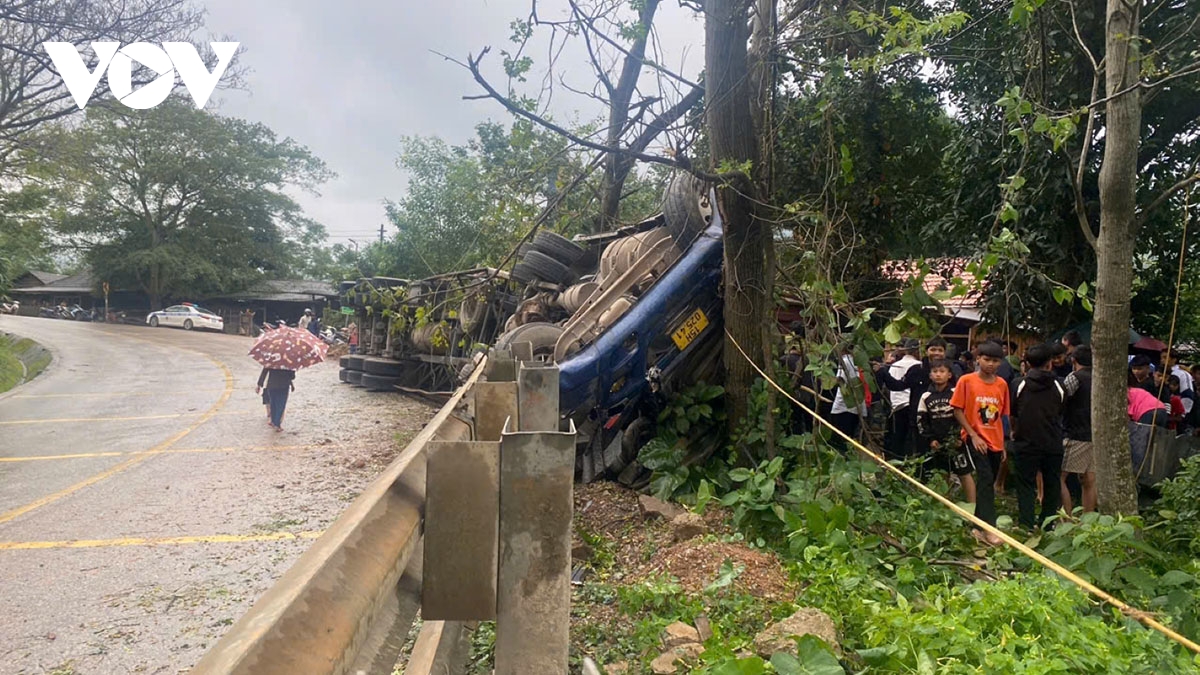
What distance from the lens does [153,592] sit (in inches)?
187

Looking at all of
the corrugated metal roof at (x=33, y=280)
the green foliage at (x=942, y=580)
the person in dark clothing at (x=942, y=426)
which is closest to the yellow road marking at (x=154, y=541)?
the green foliage at (x=942, y=580)

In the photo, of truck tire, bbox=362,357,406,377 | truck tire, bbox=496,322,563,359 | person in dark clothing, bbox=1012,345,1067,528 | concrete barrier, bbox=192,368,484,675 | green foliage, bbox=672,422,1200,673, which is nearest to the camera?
concrete barrier, bbox=192,368,484,675

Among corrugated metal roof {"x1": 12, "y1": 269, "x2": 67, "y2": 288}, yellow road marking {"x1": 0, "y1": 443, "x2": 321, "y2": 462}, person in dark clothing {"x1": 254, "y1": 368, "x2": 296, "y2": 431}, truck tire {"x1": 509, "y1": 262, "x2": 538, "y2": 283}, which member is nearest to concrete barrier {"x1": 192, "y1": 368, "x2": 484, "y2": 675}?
truck tire {"x1": 509, "y1": 262, "x2": 538, "y2": 283}

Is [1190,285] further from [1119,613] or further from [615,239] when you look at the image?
[1119,613]

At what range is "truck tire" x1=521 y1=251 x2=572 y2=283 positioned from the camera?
28.9 ft

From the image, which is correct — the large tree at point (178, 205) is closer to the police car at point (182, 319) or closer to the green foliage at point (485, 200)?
the police car at point (182, 319)

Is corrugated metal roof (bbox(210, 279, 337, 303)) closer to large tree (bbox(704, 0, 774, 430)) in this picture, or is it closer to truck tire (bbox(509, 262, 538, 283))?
truck tire (bbox(509, 262, 538, 283))

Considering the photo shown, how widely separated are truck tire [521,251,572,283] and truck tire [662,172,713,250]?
1726mm

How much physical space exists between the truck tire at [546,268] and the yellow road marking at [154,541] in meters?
3.99

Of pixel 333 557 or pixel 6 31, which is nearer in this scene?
pixel 333 557

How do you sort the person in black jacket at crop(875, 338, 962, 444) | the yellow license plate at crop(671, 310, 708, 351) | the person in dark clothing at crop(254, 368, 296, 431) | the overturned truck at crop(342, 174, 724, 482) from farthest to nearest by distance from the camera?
the person in dark clothing at crop(254, 368, 296, 431)
the person in black jacket at crop(875, 338, 962, 444)
the yellow license plate at crop(671, 310, 708, 351)
the overturned truck at crop(342, 174, 724, 482)

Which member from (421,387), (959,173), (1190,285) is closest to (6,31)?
(421,387)

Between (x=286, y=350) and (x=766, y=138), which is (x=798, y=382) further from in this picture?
(x=286, y=350)

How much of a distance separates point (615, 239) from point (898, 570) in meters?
5.63
